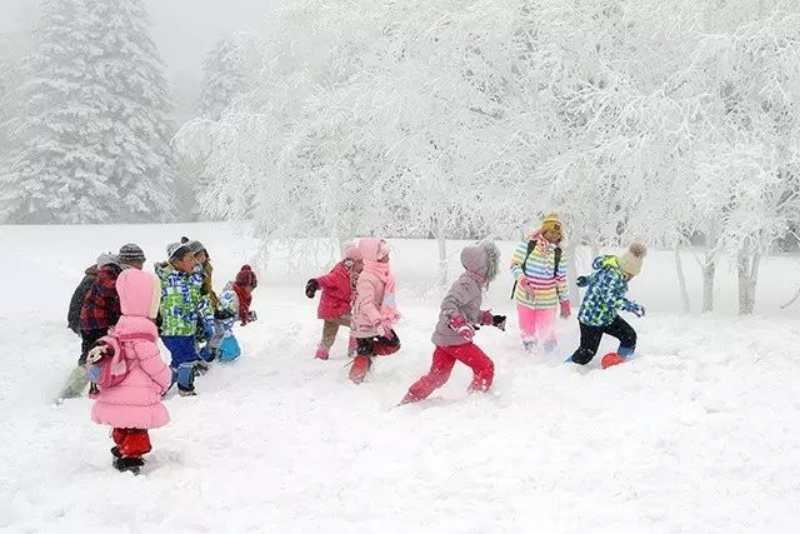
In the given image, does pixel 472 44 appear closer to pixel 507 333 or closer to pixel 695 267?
pixel 507 333

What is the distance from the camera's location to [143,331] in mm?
5602

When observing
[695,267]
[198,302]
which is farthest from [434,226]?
[695,267]

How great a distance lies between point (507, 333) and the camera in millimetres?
8914

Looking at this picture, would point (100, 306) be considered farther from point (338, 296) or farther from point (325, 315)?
point (338, 296)

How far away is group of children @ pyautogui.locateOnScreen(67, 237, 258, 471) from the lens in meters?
5.45

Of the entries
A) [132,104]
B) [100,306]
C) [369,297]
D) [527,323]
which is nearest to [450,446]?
[369,297]

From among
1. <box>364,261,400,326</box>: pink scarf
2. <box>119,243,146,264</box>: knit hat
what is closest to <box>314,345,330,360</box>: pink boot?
<box>364,261,400,326</box>: pink scarf

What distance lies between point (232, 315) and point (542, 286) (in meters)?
3.54

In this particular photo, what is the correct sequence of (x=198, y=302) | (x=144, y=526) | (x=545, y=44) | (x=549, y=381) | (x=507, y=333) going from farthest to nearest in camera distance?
1. (x=545, y=44)
2. (x=507, y=333)
3. (x=198, y=302)
4. (x=549, y=381)
5. (x=144, y=526)

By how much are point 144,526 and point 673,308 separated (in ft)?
46.9

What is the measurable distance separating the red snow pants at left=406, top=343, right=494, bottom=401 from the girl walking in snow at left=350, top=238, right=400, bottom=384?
38.7 inches

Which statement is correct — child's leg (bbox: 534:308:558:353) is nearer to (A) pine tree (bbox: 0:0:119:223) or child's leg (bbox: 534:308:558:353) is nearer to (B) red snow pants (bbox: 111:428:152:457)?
(B) red snow pants (bbox: 111:428:152:457)

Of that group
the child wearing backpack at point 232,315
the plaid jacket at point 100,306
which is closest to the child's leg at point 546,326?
the child wearing backpack at point 232,315

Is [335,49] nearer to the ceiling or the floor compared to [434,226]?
nearer to the ceiling
